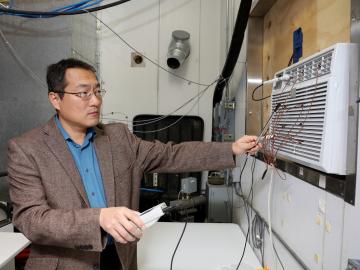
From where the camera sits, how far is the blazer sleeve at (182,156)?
1371mm

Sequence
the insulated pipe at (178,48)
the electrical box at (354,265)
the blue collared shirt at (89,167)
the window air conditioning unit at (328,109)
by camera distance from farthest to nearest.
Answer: the insulated pipe at (178,48) → the blue collared shirt at (89,167) → the window air conditioning unit at (328,109) → the electrical box at (354,265)

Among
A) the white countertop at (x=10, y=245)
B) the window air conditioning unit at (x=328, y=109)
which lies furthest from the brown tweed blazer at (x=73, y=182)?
the window air conditioning unit at (x=328, y=109)

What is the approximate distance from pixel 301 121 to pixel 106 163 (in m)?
0.78

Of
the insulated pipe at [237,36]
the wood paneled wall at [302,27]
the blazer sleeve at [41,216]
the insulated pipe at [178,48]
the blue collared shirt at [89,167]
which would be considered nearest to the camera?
the blazer sleeve at [41,216]

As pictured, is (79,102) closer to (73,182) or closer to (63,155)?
(63,155)

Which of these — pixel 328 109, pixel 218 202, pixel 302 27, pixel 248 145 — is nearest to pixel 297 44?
pixel 302 27

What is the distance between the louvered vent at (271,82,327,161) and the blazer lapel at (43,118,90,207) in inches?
31.3

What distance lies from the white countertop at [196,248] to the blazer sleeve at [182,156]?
0.49m

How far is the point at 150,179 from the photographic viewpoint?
3.10 meters

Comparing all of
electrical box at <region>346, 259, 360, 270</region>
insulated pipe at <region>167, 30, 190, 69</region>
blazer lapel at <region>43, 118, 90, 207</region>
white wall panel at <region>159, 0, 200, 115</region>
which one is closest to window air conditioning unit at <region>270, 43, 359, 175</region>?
electrical box at <region>346, 259, 360, 270</region>

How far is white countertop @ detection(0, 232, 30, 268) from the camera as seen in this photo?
4.01 feet

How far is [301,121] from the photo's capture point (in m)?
1.00

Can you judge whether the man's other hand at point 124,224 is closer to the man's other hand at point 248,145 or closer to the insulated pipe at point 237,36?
the man's other hand at point 248,145

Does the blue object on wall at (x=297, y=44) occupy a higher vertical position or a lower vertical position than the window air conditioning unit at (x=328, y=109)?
higher
